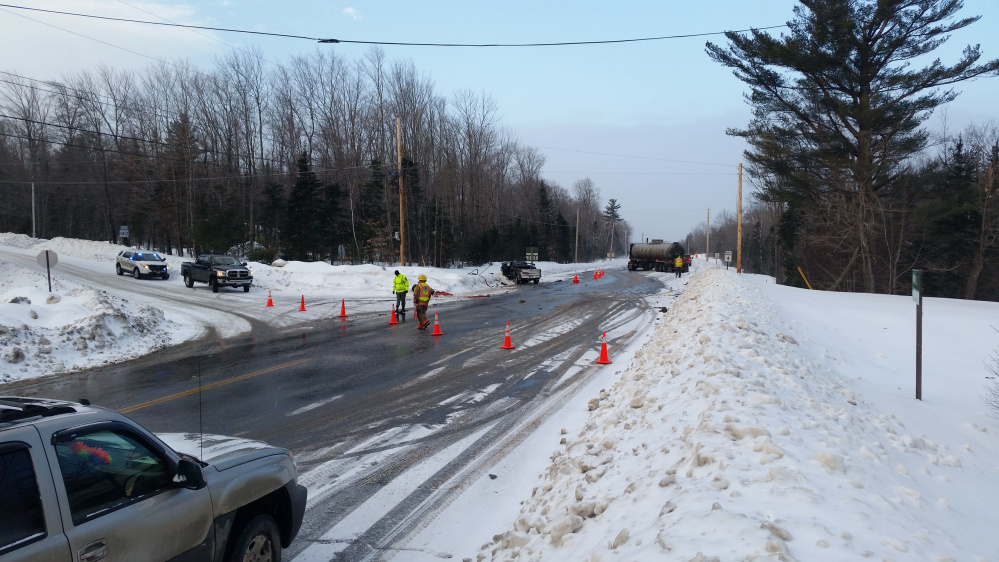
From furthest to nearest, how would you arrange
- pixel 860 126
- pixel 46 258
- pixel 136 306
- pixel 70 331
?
pixel 860 126, pixel 136 306, pixel 46 258, pixel 70 331

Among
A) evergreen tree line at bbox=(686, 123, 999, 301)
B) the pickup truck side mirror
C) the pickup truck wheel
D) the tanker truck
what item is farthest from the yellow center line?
the tanker truck

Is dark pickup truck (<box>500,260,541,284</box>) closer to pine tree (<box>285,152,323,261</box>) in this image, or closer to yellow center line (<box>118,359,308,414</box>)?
pine tree (<box>285,152,323,261</box>)

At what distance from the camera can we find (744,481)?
3939 millimetres

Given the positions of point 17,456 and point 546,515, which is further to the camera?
point 546,515

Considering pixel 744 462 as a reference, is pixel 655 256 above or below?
above

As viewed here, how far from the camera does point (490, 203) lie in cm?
7538

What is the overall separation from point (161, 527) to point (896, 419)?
24.9ft

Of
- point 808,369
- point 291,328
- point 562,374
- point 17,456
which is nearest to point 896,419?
point 808,369

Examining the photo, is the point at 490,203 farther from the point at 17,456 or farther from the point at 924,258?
the point at 17,456

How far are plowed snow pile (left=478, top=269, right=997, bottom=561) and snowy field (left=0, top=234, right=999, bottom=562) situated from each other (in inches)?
0.6

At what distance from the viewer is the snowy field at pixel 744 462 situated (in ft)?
11.1

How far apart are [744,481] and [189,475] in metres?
3.52

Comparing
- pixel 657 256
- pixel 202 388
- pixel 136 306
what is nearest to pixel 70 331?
pixel 136 306

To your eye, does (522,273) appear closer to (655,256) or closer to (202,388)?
(655,256)
